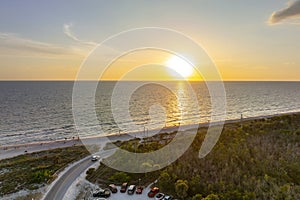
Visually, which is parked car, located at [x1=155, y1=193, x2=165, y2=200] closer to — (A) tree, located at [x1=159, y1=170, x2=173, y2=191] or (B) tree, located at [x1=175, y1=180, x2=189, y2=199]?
(A) tree, located at [x1=159, y1=170, x2=173, y2=191]

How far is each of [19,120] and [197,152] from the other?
67.6m

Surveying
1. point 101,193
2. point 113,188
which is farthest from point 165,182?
point 101,193

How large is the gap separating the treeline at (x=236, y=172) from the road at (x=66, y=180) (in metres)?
2.90

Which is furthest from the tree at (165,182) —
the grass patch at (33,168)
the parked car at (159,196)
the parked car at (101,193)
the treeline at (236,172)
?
the grass patch at (33,168)

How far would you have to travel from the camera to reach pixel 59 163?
37875 millimetres

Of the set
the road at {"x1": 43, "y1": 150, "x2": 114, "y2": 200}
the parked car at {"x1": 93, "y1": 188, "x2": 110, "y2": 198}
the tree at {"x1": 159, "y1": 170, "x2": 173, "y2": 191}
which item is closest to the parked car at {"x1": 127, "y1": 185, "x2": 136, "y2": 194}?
the parked car at {"x1": 93, "y1": 188, "x2": 110, "y2": 198}

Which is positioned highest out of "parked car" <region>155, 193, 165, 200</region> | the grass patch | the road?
"parked car" <region>155, 193, 165, 200</region>

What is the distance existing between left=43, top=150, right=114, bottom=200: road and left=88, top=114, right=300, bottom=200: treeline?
2.90m

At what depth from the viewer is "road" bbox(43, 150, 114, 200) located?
25547 millimetres

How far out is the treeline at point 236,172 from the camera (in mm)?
22047

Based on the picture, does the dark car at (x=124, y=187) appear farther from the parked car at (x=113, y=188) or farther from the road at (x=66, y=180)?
the road at (x=66, y=180)

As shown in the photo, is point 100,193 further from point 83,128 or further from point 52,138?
point 83,128

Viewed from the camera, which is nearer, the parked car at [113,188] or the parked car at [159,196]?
the parked car at [159,196]

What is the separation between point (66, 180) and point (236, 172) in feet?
68.1
